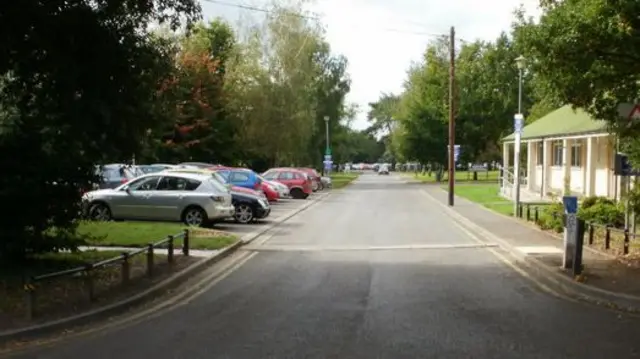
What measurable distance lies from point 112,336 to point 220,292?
3.22m

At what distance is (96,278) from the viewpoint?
1143 cm

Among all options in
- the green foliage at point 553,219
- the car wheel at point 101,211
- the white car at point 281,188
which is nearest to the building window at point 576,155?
the white car at point 281,188

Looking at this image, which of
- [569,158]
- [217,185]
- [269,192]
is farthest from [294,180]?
[217,185]

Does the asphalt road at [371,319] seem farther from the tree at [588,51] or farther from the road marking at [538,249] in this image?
the tree at [588,51]

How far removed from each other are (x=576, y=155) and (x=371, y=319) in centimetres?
3042

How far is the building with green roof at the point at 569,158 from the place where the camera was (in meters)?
31.1

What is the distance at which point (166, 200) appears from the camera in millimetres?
21016

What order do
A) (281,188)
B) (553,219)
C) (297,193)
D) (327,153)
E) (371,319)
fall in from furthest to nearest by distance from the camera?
(327,153), (297,193), (281,188), (553,219), (371,319)

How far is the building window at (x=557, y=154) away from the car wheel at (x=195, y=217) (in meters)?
23.8

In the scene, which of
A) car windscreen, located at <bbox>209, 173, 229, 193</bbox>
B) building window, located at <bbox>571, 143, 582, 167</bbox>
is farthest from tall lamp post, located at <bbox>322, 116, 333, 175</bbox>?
car windscreen, located at <bbox>209, 173, 229, 193</bbox>

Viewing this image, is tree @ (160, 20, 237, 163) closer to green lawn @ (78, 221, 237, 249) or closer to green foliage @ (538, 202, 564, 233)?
green lawn @ (78, 221, 237, 249)

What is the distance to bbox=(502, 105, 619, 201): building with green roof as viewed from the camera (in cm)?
3114

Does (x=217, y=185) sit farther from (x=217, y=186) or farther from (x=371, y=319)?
(x=371, y=319)

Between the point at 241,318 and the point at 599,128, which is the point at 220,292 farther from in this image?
the point at 599,128
